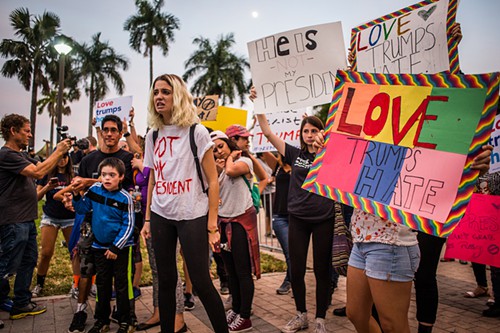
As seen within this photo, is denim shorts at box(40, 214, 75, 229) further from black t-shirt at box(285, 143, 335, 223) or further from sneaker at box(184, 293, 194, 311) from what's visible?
black t-shirt at box(285, 143, 335, 223)

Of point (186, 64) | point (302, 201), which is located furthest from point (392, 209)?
point (186, 64)

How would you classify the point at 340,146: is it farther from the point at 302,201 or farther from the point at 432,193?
the point at 302,201

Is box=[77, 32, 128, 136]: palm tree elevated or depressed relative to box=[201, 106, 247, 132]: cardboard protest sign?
elevated

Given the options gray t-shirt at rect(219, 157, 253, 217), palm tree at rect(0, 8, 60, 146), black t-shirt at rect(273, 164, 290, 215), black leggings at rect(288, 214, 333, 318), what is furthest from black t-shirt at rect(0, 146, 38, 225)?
palm tree at rect(0, 8, 60, 146)

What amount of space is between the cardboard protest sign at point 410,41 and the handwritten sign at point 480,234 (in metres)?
1.90

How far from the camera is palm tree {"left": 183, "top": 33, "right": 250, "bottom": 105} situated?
128 feet

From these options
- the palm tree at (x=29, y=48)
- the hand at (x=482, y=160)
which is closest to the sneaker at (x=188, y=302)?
the hand at (x=482, y=160)

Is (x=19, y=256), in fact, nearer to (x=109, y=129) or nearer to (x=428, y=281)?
(x=109, y=129)

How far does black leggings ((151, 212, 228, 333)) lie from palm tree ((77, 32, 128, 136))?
38.6 metres

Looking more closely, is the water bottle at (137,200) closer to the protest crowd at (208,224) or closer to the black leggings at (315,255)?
the protest crowd at (208,224)

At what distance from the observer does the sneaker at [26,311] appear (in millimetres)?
4195

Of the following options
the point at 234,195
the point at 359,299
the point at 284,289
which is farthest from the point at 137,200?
the point at 359,299

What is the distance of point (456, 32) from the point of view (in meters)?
3.03

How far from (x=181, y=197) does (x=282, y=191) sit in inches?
102
